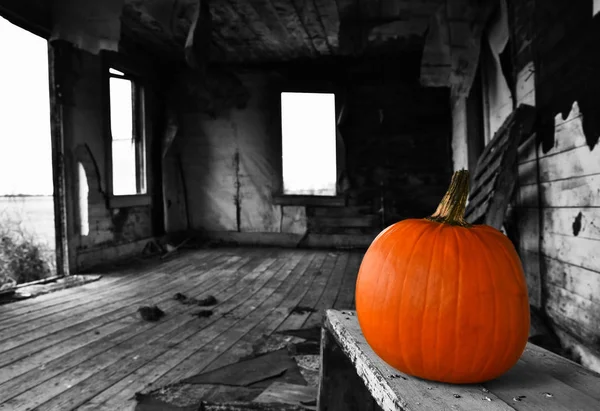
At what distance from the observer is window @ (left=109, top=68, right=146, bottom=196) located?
551 cm

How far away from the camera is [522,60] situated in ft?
9.68

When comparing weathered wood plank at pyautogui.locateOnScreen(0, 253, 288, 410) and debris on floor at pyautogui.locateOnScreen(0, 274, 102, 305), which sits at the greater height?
debris on floor at pyautogui.locateOnScreen(0, 274, 102, 305)

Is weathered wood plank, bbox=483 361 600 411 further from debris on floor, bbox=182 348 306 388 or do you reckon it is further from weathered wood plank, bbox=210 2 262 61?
weathered wood plank, bbox=210 2 262 61

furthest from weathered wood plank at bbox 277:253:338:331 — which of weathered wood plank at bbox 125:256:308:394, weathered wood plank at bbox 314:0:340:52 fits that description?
weathered wood plank at bbox 314:0:340:52

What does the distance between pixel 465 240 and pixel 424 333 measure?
18 cm

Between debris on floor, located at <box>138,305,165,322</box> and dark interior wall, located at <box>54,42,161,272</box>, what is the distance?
2.12m

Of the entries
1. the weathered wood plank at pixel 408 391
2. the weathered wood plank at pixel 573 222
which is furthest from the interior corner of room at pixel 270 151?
the weathered wood plank at pixel 408 391

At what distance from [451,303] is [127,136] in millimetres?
5931

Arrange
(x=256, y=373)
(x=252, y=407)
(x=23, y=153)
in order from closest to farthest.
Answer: (x=252, y=407) < (x=256, y=373) < (x=23, y=153)

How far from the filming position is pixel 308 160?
21.7ft

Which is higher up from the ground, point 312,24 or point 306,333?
point 312,24

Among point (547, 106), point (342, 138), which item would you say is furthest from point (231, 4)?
point (547, 106)

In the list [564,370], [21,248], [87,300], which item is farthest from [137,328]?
[21,248]

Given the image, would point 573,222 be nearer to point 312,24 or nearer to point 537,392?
point 537,392
